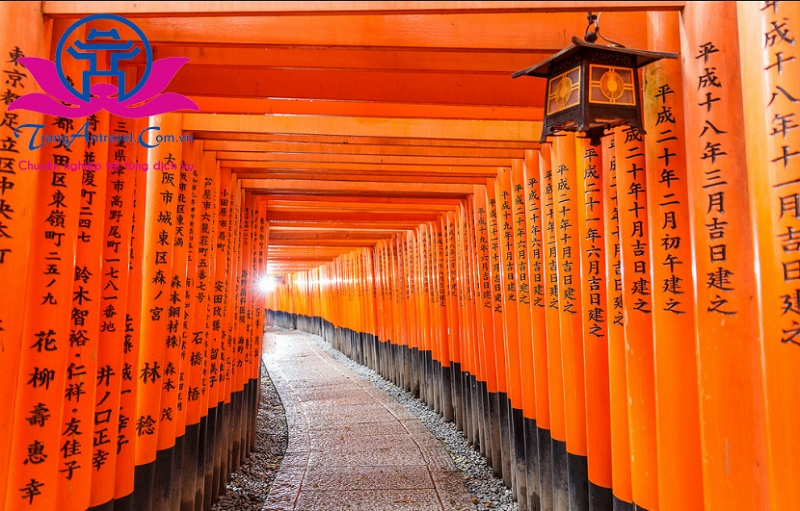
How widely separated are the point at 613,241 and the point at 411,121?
290cm

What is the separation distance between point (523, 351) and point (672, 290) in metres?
3.22

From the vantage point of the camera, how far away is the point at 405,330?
43.9ft

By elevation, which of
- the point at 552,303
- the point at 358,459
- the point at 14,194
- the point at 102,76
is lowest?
the point at 358,459

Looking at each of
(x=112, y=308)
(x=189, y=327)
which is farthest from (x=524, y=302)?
(x=112, y=308)

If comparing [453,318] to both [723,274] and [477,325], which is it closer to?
[477,325]

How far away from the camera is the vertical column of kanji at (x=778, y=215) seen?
81.6 inches

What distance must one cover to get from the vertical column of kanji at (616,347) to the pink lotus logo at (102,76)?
3.18 m

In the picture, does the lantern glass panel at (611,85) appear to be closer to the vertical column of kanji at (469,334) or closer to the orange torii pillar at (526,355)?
the orange torii pillar at (526,355)

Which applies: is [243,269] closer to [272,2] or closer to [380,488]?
[380,488]

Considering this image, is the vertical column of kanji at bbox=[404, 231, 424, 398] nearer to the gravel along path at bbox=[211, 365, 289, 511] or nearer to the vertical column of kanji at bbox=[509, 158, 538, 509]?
the gravel along path at bbox=[211, 365, 289, 511]

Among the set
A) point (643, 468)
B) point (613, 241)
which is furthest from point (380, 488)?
point (613, 241)

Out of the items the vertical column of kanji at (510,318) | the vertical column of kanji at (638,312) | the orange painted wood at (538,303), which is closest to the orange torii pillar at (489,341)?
the vertical column of kanji at (510,318)

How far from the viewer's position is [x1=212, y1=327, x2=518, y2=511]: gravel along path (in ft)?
21.4

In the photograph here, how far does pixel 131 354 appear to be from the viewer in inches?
147
